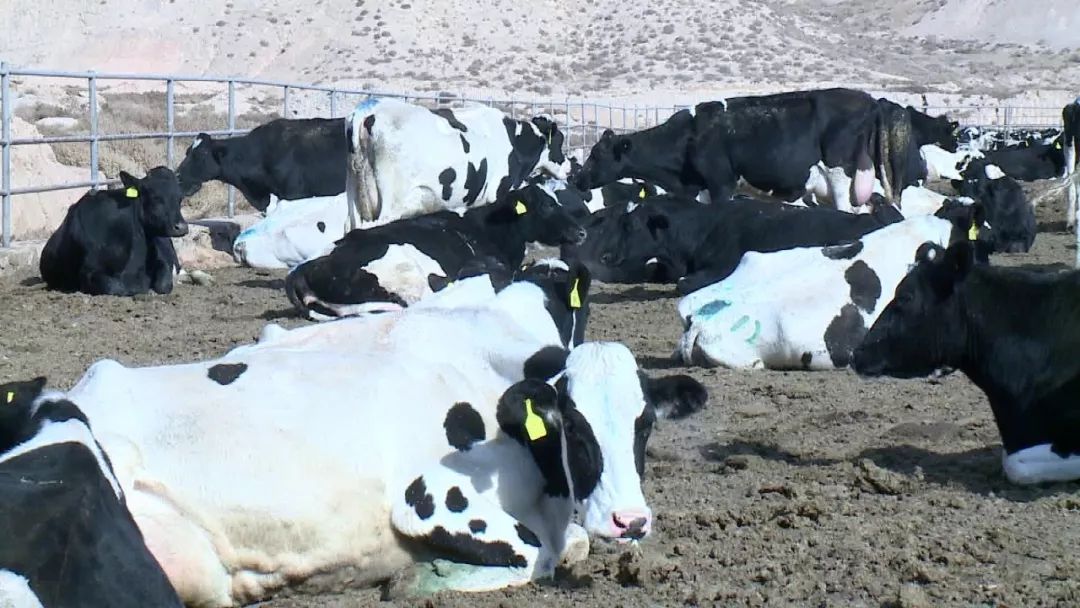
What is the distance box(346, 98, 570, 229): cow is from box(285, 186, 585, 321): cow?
2.87 meters

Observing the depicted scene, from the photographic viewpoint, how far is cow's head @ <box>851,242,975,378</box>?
298 inches

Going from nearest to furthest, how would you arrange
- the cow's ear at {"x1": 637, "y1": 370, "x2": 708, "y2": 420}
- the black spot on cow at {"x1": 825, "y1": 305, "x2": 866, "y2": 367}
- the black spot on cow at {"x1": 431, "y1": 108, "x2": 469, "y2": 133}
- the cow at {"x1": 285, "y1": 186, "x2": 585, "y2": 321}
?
the cow's ear at {"x1": 637, "y1": 370, "x2": 708, "y2": 420} → the black spot on cow at {"x1": 825, "y1": 305, "x2": 866, "y2": 367} → the cow at {"x1": 285, "y1": 186, "x2": 585, "y2": 321} → the black spot on cow at {"x1": 431, "y1": 108, "x2": 469, "y2": 133}

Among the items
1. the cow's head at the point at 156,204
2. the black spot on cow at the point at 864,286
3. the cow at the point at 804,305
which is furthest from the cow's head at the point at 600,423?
the cow's head at the point at 156,204

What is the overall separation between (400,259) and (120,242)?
363 centimetres

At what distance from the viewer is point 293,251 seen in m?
16.8

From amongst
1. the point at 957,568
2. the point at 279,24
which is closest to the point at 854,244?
the point at 957,568

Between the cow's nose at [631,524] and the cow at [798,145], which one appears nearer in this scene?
the cow's nose at [631,524]

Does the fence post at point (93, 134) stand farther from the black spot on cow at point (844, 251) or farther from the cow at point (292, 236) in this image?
the black spot on cow at point (844, 251)

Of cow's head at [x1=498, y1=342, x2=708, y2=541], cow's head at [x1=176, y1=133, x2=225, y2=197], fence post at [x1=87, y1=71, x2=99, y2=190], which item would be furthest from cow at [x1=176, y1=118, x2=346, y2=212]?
cow's head at [x1=498, y1=342, x2=708, y2=541]

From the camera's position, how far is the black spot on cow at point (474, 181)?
675 inches

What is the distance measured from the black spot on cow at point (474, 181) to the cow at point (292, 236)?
4.60 feet

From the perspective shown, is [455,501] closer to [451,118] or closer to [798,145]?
[451,118]

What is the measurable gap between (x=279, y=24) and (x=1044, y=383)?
8698 cm

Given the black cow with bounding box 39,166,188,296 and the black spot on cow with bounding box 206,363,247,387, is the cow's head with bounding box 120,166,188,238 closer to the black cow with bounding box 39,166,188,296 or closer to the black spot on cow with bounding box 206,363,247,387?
the black cow with bounding box 39,166,188,296
